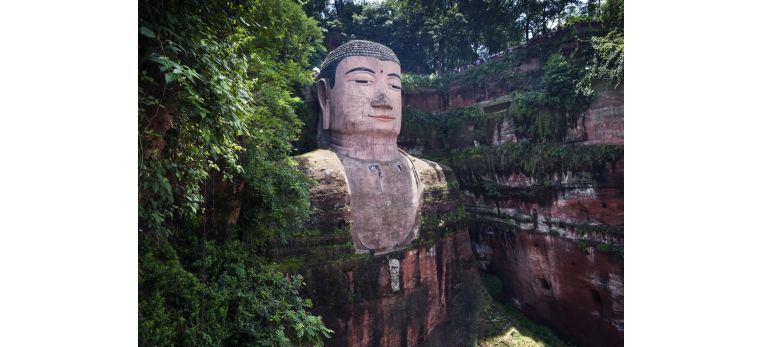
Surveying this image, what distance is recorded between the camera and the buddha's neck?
8.65 m

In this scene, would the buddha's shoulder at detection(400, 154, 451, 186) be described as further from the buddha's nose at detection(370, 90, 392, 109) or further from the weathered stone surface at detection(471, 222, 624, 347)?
the weathered stone surface at detection(471, 222, 624, 347)

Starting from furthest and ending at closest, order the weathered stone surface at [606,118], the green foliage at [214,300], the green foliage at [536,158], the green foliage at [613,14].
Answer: the green foliage at [536,158] < the green foliage at [613,14] < the weathered stone surface at [606,118] < the green foliage at [214,300]

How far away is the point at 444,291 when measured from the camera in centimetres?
883

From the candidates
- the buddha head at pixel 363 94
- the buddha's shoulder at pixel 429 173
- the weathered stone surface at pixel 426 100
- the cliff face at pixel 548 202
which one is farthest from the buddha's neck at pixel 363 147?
the weathered stone surface at pixel 426 100

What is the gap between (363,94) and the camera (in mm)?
8523

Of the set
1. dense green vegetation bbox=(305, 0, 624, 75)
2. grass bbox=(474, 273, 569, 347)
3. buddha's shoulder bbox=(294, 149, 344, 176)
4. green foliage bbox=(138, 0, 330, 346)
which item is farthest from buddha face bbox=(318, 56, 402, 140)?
dense green vegetation bbox=(305, 0, 624, 75)

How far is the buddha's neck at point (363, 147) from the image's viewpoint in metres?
8.65

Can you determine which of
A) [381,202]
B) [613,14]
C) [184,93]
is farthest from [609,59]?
[184,93]

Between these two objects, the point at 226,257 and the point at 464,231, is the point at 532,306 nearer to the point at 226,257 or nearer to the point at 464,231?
the point at 464,231

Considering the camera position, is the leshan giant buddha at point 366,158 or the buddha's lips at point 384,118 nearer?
the leshan giant buddha at point 366,158

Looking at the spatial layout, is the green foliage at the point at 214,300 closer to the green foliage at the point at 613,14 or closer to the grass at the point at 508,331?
the grass at the point at 508,331

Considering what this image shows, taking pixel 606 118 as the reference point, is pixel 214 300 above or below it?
below

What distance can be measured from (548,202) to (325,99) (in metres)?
6.38

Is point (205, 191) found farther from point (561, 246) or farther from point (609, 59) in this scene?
point (609, 59)
